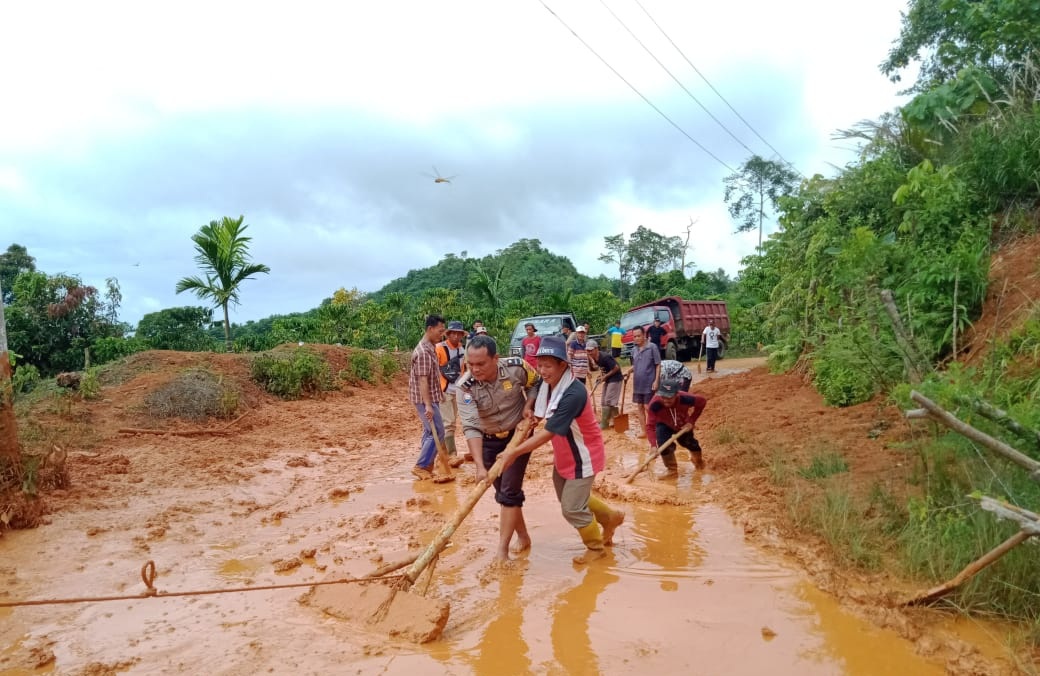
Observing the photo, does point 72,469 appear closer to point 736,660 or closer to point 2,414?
point 2,414

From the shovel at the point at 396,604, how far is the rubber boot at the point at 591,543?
1086mm

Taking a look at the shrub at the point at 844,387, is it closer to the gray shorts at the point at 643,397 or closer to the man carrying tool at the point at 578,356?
the gray shorts at the point at 643,397

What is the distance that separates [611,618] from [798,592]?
1234 millimetres

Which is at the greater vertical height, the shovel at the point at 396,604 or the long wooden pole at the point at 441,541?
the long wooden pole at the point at 441,541

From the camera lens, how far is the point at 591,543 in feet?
16.4

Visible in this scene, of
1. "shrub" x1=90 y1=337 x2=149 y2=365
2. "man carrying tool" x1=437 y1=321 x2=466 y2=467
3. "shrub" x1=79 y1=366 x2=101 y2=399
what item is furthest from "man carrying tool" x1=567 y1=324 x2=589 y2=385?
"shrub" x1=90 y1=337 x2=149 y2=365

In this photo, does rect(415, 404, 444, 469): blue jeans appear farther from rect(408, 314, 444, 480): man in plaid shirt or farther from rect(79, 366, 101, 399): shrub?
rect(79, 366, 101, 399): shrub

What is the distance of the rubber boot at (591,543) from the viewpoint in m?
4.89

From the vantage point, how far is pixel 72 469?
24.7ft

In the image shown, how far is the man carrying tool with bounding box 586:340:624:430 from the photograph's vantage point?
960cm

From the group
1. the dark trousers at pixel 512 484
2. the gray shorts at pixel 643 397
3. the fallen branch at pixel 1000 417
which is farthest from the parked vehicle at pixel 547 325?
the fallen branch at pixel 1000 417

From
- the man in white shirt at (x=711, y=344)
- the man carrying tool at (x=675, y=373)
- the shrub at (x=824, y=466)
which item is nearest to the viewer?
the shrub at (x=824, y=466)

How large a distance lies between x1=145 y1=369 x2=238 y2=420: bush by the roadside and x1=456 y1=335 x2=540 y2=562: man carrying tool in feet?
24.1

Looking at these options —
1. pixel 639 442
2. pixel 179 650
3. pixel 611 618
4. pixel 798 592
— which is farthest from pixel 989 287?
pixel 179 650
